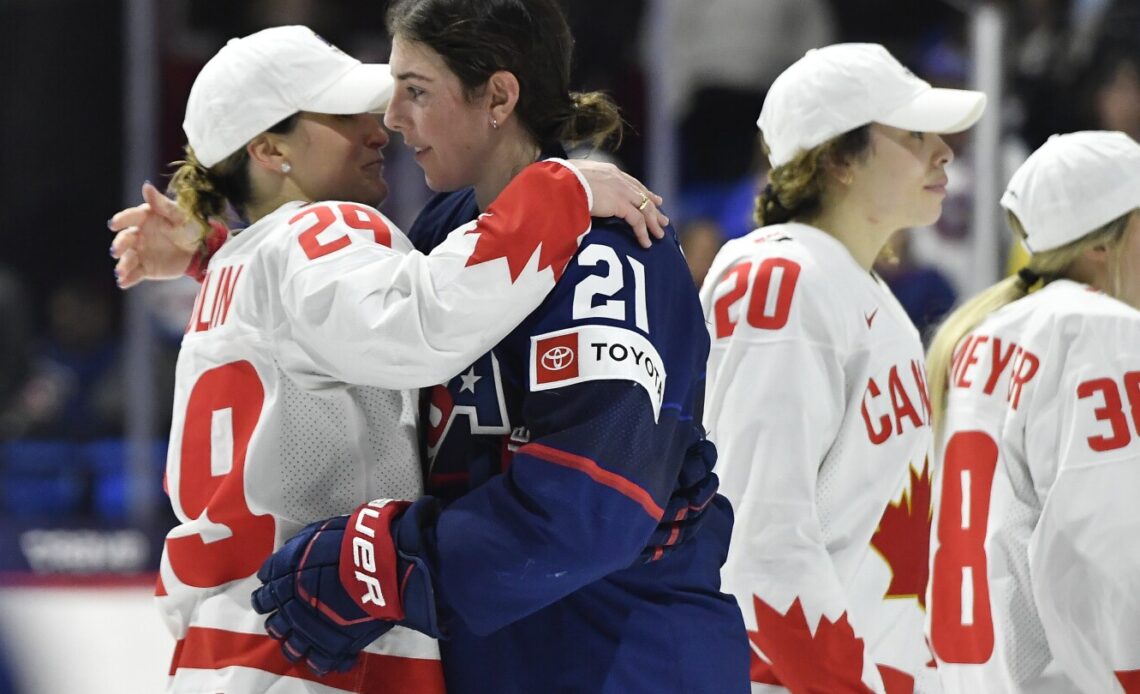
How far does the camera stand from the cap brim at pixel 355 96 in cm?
227

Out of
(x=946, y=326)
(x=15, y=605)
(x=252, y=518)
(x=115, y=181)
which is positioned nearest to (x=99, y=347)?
(x=115, y=181)

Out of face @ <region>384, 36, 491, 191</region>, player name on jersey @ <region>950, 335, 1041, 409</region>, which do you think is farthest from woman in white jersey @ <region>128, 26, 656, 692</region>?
player name on jersey @ <region>950, 335, 1041, 409</region>

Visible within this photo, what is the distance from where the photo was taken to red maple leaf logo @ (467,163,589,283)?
6.28ft

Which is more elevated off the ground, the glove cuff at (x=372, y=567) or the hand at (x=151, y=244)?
the hand at (x=151, y=244)

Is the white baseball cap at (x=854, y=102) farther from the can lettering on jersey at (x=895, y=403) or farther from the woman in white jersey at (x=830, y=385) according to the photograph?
the can lettering on jersey at (x=895, y=403)

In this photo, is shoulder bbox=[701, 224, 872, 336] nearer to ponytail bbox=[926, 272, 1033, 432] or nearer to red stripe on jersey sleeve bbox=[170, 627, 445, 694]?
ponytail bbox=[926, 272, 1033, 432]

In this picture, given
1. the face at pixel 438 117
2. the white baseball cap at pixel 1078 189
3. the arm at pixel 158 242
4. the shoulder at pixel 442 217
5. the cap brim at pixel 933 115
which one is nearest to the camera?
the face at pixel 438 117

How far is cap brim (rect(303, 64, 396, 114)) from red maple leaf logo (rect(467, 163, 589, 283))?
377 mm

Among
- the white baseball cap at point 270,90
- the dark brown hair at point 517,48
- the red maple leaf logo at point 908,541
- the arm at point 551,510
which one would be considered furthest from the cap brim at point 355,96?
the red maple leaf logo at point 908,541

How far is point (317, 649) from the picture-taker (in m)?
1.97

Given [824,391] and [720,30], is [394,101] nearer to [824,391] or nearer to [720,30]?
[824,391]

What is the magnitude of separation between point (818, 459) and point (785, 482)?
3.4 inches

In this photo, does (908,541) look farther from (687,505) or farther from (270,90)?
(270,90)

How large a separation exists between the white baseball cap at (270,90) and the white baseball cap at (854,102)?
2.70 ft
